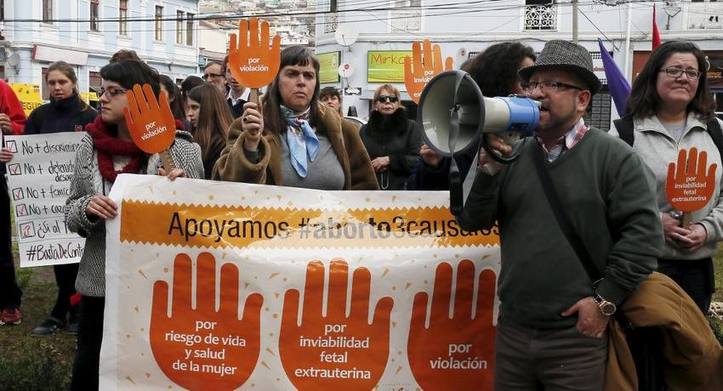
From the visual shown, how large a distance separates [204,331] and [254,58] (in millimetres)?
1191

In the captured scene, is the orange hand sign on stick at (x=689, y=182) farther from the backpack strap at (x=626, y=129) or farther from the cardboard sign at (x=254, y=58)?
the cardboard sign at (x=254, y=58)

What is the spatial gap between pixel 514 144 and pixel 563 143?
0.83ft

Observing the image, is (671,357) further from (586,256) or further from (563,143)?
(563,143)

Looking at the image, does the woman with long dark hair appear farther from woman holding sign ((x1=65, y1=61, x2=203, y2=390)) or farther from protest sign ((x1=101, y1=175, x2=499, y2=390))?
protest sign ((x1=101, y1=175, x2=499, y2=390))

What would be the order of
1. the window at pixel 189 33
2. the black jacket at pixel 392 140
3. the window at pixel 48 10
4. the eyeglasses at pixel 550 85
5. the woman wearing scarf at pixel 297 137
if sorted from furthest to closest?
the window at pixel 189 33, the window at pixel 48 10, the black jacket at pixel 392 140, the woman wearing scarf at pixel 297 137, the eyeglasses at pixel 550 85

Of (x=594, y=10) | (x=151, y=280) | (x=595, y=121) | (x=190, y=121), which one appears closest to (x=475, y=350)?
(x=151, y=280)

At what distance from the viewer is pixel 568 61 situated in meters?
2.73

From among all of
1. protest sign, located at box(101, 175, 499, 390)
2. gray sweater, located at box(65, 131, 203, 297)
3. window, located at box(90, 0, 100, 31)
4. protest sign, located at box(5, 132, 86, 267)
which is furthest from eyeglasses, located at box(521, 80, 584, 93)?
window, located at box(90, 0, 100, 31)

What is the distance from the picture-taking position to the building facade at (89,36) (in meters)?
35.9

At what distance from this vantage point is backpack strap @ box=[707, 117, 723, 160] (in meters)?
3.54

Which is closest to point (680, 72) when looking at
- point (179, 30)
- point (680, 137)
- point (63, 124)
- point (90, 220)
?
point (680, 137)

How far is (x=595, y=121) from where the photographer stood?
25.1 meters

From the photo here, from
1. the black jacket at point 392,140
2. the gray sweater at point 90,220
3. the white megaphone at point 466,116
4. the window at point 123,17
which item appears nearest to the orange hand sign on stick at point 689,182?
the white megaphone at point 466,116

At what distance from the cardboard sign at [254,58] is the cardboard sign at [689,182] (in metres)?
1.70
